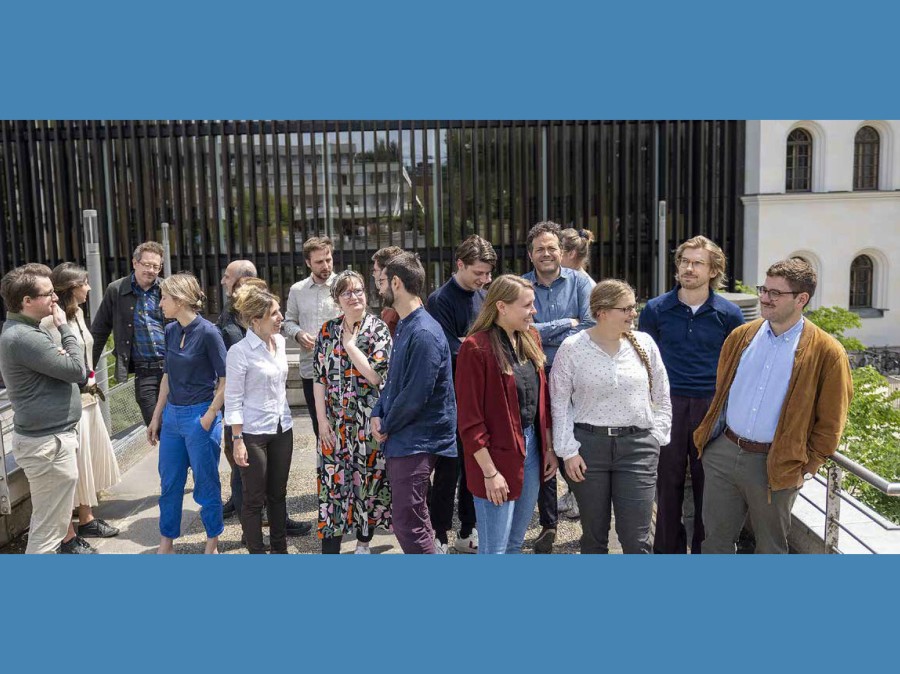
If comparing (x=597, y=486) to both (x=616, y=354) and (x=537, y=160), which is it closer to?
(x=616, y=354)

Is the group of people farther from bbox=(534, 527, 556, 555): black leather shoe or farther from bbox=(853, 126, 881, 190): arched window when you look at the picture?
bbox=(853, 126, 881, 190): arched window

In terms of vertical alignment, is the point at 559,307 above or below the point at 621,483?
above

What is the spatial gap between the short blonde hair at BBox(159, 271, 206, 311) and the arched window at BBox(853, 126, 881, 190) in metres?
22.9

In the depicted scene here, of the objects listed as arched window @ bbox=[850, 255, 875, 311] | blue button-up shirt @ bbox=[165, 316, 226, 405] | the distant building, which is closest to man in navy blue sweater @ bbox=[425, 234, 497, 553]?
blue button-up shirt @ bbox=[165, 316, 226, 405]

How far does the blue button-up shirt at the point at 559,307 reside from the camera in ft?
15.5

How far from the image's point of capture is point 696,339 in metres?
4.27

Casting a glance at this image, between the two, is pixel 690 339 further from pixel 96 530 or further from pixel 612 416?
pixel 96 530

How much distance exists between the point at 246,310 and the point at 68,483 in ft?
4.66

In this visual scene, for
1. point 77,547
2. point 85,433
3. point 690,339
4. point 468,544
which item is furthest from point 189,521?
point 690,339

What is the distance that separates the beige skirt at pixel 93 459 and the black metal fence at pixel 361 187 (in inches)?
660

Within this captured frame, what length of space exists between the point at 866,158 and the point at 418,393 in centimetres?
2325

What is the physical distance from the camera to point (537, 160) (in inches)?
858

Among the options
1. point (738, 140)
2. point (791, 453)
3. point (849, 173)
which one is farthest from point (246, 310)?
point (849, 173)

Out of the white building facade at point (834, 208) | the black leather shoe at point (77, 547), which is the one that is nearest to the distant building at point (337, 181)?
the white building facade at point (834, 208)
